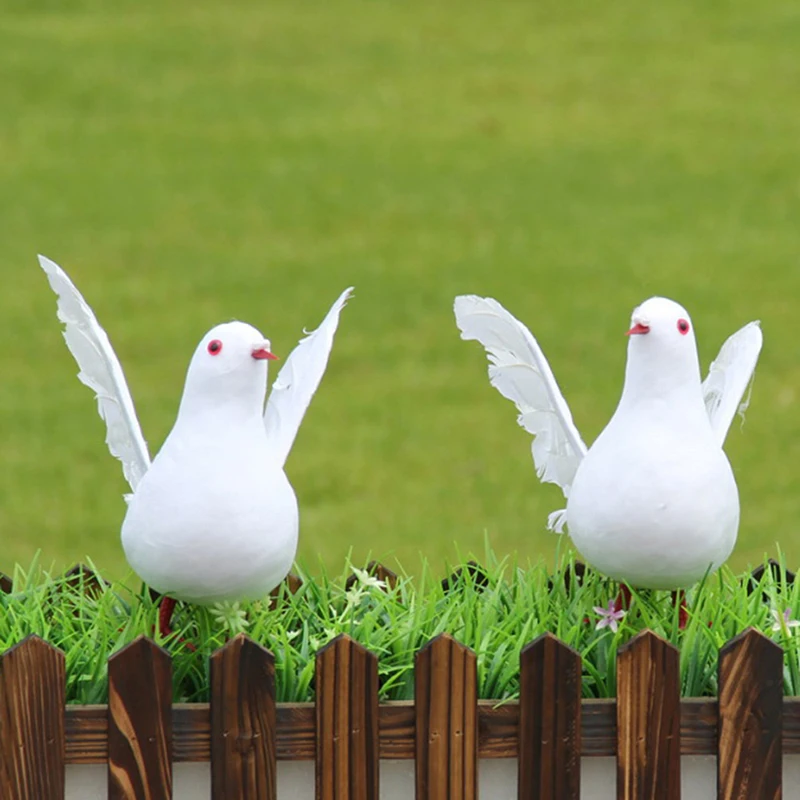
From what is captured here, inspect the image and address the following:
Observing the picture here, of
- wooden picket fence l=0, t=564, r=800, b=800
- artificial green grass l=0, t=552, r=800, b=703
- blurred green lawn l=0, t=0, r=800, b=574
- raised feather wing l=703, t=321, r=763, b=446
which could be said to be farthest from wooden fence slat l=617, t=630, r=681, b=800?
blurred green lawn l=0, t=0, r=800, b=574

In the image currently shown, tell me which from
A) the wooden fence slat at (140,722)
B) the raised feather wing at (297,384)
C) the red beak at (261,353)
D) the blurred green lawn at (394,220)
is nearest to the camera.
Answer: the wooden fence slat at (140,722)

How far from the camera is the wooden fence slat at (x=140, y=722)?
7.10ft

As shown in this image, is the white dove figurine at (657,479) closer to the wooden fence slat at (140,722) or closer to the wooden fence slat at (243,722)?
the wooden fence slat at (243,722)

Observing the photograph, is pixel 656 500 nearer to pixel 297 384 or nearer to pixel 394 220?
pixel 297 384

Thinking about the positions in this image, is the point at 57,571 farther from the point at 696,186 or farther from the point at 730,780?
the point at 696,186

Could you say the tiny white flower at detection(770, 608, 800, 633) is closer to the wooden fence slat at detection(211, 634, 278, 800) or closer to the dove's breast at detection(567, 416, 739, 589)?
the dove's breast at detection(567, 416, 739, 589)

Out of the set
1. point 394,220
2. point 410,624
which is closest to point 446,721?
point 410,624

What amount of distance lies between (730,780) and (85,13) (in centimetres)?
1222

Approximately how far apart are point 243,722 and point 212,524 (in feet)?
0.93

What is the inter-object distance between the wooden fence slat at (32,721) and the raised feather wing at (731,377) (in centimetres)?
110

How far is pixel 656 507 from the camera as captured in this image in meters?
2.30

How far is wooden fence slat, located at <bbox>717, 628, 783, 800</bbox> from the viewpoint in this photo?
221 centimetres

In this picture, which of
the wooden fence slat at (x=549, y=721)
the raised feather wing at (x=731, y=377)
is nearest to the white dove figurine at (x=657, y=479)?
the raised feather wing at (x=731, y=377)

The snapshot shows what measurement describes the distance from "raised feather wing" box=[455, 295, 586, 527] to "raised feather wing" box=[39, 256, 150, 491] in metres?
0.56
